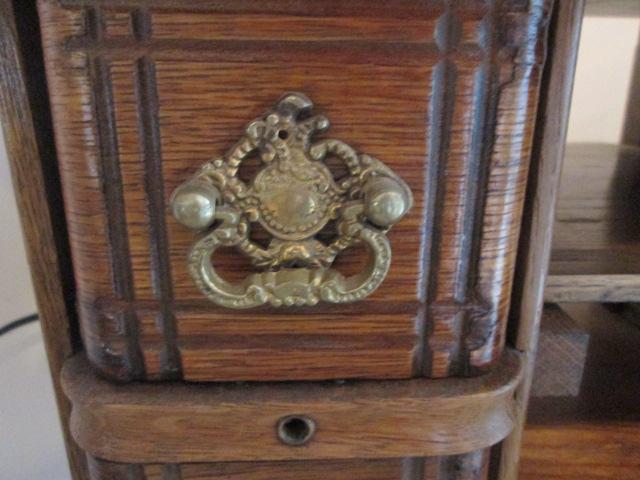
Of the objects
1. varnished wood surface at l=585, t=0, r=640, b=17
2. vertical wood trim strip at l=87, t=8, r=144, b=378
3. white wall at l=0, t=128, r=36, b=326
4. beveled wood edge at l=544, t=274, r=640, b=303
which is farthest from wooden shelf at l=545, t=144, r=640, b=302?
white wall at l=0, t=128, r=36, b=326

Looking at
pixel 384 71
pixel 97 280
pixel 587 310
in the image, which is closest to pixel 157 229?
pixel 97 280

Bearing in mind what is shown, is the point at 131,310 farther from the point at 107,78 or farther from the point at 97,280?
the point at 107,78

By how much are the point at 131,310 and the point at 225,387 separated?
82 mm

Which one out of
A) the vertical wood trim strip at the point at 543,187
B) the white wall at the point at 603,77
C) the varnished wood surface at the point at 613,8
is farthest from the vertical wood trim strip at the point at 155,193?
the white wall at the point at 603,77

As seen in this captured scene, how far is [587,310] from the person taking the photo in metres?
0.81

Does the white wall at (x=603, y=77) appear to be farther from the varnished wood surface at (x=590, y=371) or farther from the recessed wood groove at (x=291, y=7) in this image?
the recessed wood groove at (x=291, y=7)

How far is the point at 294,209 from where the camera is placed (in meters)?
0.35

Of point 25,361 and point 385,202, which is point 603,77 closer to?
point 385,202

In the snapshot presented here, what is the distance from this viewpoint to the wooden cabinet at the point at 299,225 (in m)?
0.33

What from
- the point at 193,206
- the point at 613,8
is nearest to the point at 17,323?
the point at 193,206

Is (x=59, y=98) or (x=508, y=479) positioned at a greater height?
(x=59, y=98)

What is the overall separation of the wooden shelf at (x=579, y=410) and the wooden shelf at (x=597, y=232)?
0.20ft

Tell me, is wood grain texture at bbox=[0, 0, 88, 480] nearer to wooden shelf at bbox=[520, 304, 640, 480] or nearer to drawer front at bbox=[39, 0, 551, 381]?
drawer front at bbox=[39, 0, 551, 381]

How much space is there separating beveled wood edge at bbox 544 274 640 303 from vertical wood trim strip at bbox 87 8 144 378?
32 centimetres
